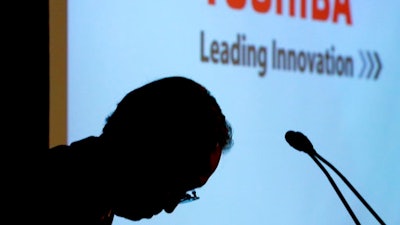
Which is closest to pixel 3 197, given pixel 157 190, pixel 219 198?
pixel 157 190

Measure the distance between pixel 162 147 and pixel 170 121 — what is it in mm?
52

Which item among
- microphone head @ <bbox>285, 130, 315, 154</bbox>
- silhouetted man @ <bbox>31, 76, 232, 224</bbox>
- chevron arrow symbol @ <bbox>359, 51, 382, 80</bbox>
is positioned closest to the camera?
silhouetted man @ <bbox>31, 76, 232, 224</bbox>

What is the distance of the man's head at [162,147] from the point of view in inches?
71.1

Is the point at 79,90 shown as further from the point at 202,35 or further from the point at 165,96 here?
the point at 165,96

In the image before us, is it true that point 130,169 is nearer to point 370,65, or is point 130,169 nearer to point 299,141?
point 299,141

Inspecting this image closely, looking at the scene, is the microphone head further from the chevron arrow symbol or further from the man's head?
the chevron arrow symbol

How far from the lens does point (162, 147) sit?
181 centimetres

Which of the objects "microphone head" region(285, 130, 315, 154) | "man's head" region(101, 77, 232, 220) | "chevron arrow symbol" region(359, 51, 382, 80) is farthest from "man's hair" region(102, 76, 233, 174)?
"chevron arrow symbol" region(359, 51, 382, 80)

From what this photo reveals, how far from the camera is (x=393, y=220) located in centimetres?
327

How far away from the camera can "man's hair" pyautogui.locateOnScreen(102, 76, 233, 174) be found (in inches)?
71.4

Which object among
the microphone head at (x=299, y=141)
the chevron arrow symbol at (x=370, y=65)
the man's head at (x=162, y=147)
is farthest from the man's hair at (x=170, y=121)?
the chevron arrow symbol at (x=370, y=65)

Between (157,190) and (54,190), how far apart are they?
0.18 meters

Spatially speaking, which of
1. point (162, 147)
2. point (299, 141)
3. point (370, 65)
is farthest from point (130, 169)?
point (370, 65)

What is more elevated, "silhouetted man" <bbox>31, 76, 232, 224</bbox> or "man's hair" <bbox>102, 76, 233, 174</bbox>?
"man's hair" <bbox>102, 76, 233, 174</bbox>
